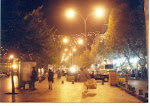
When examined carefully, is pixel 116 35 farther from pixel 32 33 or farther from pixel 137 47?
pixel 32 33

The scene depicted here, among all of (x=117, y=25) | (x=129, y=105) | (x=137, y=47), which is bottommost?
(x=129, y=105)

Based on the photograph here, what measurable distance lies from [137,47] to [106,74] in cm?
643

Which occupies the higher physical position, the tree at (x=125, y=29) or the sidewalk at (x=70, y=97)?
the tree at (x=125, y=29)

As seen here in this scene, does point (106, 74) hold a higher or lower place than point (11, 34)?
lower

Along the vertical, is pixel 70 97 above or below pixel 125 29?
below

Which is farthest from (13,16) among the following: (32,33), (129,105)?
(129,105)

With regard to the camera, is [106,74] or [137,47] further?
[137,47]

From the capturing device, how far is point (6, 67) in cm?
5619

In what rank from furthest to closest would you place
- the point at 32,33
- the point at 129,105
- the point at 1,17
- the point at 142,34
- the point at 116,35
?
the point at 116,35 < the point at 142,34 < the point at 32,33 < the point at 1,17 < the point at 129,105

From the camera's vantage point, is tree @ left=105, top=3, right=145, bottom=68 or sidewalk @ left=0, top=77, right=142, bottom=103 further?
tree @ left=105, top=3, right=145, bottom=68

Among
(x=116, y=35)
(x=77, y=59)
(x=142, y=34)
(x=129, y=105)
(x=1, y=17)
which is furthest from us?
(x=77, y=59)

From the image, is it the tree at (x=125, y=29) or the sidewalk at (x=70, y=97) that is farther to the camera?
the tree at (x=125, y=29)

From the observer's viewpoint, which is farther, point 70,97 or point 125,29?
point 125,29

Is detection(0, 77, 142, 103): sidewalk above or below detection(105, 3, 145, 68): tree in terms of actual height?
below
